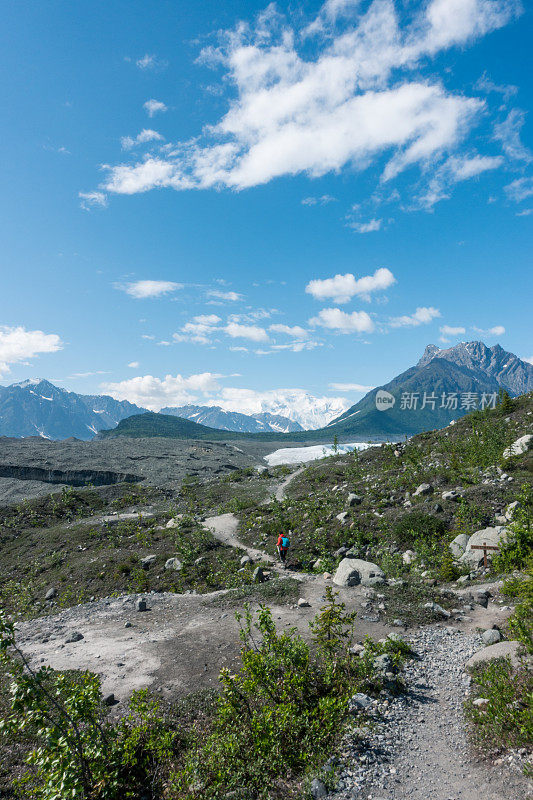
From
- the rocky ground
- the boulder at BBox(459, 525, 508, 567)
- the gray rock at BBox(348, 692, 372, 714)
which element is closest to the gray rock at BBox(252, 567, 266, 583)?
the boulder at BBox(459, 525, 508, 567)

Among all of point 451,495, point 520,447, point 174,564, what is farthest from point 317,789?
point 520,447

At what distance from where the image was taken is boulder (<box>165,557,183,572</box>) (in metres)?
21.7

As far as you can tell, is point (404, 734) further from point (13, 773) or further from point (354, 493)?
point (354, 493)

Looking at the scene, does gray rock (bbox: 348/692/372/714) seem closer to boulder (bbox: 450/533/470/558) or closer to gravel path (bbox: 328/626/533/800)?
gravel path (bbox: 328/626/533/800)

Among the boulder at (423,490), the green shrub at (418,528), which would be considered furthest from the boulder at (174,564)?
the boulder at (423,490)

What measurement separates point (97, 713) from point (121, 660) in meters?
2.70

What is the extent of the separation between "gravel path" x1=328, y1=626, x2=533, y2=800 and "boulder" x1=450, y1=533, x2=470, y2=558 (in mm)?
8583

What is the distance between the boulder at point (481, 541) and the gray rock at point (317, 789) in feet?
40.4

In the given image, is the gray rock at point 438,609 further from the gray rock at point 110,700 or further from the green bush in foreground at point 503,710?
the gray rock at point 110,700

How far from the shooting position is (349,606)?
13.0 m

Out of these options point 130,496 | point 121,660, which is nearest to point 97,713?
point 121,660

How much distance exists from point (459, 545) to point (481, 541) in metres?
1.18

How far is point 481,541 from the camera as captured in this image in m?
16.3

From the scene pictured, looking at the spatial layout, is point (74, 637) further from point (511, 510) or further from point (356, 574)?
point (511, 510)
